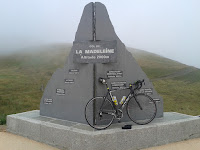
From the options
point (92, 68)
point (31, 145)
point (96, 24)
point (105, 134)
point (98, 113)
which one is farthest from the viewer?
point (96, 24)

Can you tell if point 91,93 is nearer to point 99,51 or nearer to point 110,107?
point 110,107

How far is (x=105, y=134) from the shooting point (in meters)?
5.60

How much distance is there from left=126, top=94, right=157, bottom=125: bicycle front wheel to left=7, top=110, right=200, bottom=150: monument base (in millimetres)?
343

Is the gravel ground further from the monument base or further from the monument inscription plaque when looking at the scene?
the monument inscription plaque

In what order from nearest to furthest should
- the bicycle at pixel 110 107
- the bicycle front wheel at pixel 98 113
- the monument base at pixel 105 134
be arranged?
the monument base at pixel 105 134, the bicycle at pixel 110 107, the bicycle front wheel at pixel 98 113

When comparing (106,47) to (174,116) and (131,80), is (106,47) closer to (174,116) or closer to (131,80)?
(131,80)

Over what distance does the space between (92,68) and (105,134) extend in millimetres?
2017

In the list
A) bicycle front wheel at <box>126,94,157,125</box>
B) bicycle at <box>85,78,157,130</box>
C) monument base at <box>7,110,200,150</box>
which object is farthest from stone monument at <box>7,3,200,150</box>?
bicycle at <box>85,78,157,130</box>

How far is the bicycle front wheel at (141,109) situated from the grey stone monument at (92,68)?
296 mm

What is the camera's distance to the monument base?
5598 mm

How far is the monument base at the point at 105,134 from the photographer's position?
5.60 meters

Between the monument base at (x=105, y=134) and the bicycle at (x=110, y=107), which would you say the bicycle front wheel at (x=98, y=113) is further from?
the monument base at (x=105, y=134)

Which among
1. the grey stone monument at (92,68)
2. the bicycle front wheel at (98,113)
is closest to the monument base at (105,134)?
Result: the bicycle front wheel at (98,113)

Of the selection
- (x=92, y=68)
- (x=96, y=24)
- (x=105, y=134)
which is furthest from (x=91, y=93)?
(x=96, y=24)
